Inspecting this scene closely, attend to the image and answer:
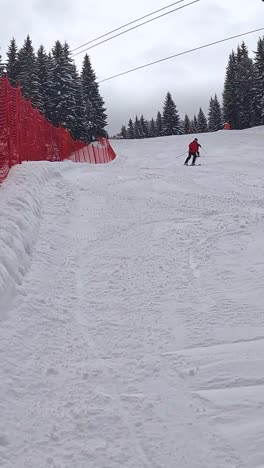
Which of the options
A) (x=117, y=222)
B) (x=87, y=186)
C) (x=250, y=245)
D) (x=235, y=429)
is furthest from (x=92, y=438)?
(x=87, y=186)

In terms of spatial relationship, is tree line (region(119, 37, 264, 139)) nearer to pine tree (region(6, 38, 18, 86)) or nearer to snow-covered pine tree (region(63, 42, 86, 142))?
snow-covered pine tree (region(63, 42, 86, 142))

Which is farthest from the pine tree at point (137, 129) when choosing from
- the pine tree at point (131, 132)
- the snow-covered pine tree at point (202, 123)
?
the snow-covered pine tree at point (202, 123)

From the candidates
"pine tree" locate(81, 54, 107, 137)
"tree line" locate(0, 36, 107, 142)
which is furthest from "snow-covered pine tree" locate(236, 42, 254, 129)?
"tree line" locate(0, 36, 107, 142)

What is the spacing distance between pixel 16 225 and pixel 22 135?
7316 millimetres

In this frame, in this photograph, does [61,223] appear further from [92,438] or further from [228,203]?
[92,438]

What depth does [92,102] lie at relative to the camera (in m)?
59.1

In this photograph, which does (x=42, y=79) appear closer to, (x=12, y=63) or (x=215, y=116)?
(x=12, y=63)

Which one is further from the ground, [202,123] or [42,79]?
[42,79]

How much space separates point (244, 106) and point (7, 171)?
61342 mm

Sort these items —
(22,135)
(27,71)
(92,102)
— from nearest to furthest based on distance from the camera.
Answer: (22,135) → (27,71) → (92,102)

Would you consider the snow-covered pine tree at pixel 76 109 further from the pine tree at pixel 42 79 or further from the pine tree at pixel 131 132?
the pine tree at pixel 131 132

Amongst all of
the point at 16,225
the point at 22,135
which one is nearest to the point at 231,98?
the point at 22,135

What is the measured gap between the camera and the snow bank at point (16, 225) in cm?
450

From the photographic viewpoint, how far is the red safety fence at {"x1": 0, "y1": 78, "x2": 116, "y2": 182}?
9695 mm
